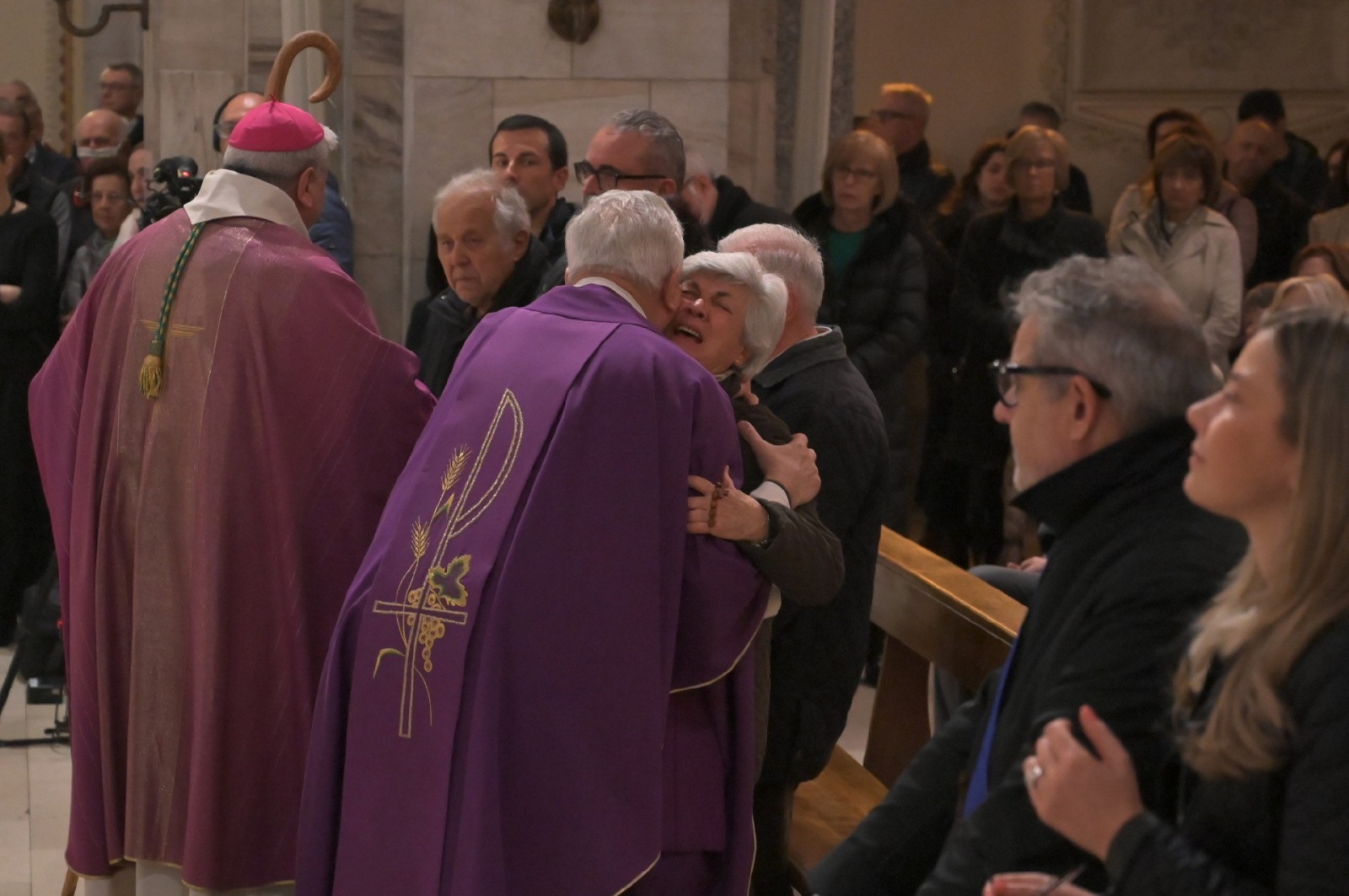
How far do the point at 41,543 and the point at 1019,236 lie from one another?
3653 mm

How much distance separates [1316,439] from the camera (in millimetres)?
1672

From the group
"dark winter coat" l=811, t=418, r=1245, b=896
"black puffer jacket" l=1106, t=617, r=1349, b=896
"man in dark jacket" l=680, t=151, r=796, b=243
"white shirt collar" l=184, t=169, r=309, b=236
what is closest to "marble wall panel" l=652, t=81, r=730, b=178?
"man in dark jacket" l=680, t=151, r=796, b=243

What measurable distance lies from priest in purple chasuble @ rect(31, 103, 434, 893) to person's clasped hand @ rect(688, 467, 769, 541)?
1.04 meters

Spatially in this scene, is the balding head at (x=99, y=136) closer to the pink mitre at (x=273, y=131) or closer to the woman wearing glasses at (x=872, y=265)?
the woman wearing glasses at (x=872, y=265)

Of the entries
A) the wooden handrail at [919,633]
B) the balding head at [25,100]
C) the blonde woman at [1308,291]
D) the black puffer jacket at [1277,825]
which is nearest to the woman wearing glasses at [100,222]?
the balding head at [25,100]

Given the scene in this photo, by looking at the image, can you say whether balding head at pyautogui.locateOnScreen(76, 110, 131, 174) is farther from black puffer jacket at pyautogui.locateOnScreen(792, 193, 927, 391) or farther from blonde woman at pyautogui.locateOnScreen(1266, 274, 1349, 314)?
blonde woman at pyautogui.locateOnScreen(1266, 274, 1349, 314)

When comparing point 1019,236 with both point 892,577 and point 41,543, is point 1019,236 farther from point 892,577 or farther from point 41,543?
point 41,543

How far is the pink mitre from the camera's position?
3.59m

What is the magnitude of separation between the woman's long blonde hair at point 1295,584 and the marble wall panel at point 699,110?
399cm

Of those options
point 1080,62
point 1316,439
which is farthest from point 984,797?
point 1080,62

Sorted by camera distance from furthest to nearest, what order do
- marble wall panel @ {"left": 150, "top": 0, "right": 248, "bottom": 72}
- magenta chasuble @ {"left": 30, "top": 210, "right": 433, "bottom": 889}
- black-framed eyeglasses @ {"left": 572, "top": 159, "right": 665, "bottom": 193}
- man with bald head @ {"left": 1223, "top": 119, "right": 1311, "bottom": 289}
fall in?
man with bald head @ {"left": 1223, "top": 119, "right": 1311, "bottom": 289}
marble wall panel @ {"left": 150, "top": 0, "right": 248, "bottom": 72}
black-framed eyeglasses @ {"left": 572, "top": 159, "right": 665, "bottom": 193}
magenta chasuble @ {"left": 30, "top": 210, "right": 433, "bottom": 889}

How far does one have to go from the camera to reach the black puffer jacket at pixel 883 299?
A: 554 centimetres

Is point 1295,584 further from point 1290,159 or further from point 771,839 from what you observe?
point 1290,159

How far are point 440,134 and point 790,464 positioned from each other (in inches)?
117
